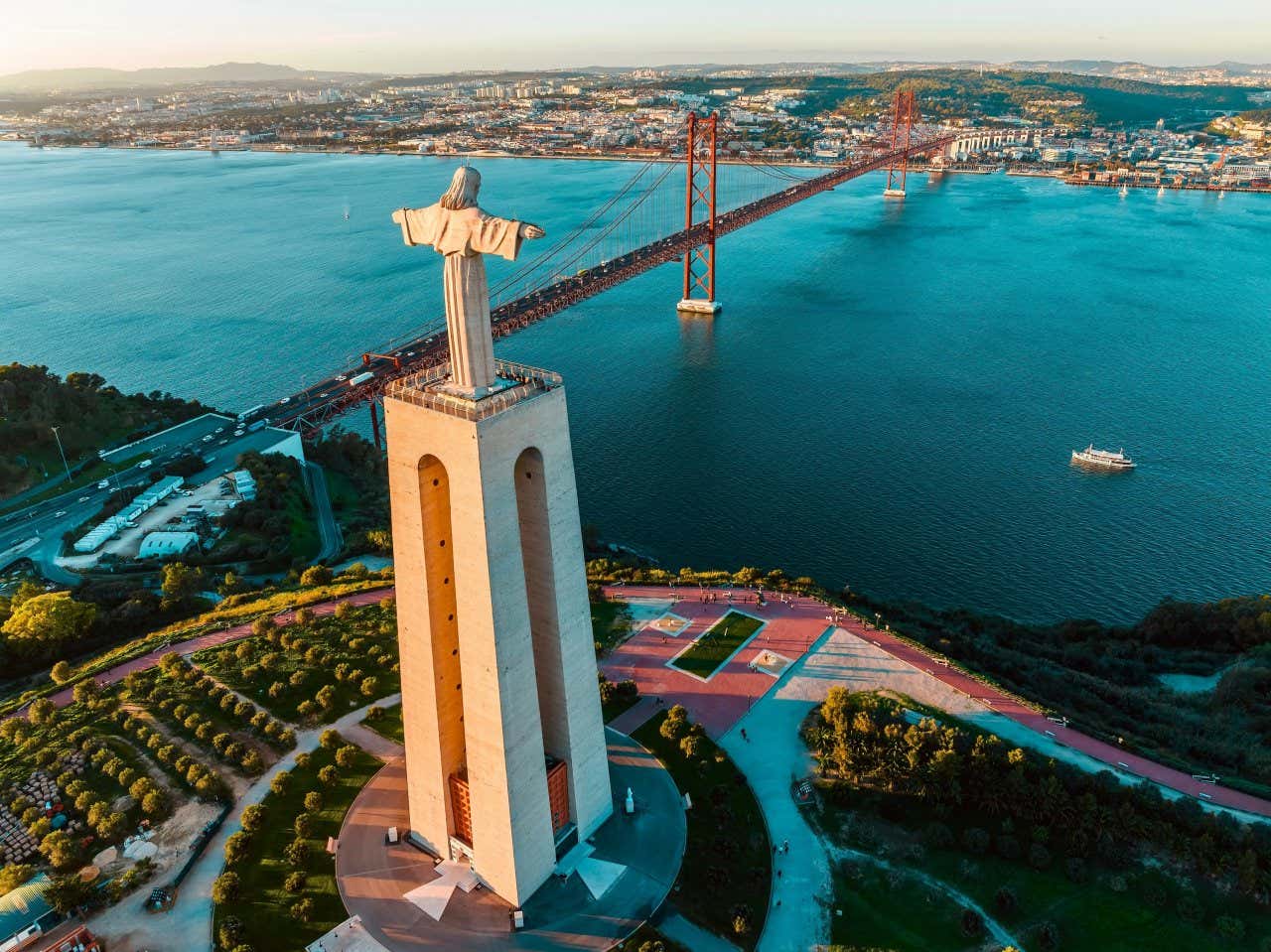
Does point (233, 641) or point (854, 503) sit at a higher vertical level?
point (233, 641)

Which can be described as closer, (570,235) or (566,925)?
(566,925)

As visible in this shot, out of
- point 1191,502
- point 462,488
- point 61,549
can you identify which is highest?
point 462,488

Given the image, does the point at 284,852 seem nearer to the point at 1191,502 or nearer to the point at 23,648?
the point at 23,648

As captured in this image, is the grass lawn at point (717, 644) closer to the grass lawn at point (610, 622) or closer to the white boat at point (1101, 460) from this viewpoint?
the grass lawn at point (610, 622)

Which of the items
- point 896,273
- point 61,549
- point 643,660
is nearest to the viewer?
point 643,660

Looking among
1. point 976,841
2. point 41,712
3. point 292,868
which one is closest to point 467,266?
point 292,868

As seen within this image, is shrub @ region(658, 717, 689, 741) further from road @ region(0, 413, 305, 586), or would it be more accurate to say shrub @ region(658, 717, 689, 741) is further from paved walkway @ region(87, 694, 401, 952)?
road @ region(0, 413, 305, 586)

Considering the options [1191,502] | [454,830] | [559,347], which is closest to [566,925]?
[454,830]

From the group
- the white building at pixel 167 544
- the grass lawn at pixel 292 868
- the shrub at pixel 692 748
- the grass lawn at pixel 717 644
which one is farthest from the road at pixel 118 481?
the shrub at pixel 692 748
